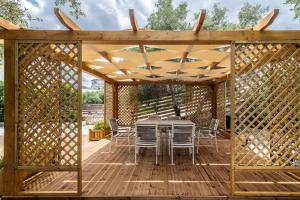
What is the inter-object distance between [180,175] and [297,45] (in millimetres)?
2725

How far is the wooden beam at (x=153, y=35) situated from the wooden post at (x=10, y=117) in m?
0.24

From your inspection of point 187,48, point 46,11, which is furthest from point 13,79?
point 46,11

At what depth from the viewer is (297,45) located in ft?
12.1

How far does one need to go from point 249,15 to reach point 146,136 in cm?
1701

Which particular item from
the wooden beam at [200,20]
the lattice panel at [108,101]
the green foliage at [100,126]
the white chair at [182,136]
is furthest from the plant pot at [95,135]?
the wooden beam at [200,20]

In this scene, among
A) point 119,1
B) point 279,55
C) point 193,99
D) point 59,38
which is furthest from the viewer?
point 119,1

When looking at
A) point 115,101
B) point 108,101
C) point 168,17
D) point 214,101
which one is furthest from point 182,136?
point 168,17

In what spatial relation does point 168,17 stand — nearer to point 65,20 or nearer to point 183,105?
point 183,105

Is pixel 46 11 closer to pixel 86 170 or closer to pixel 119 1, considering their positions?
pixel 119 1

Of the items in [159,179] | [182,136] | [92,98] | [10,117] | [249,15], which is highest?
[249,15]

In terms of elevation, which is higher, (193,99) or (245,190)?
(193,99)

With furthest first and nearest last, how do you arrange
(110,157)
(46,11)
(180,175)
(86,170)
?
(46,11) < (110,157) < (86,170) < (180,175)

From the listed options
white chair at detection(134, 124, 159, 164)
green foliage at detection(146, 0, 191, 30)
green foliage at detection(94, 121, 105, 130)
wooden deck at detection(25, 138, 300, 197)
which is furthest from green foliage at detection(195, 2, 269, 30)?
wooden deck at detection(25, 138, 300, 197)

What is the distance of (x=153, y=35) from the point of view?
360cm
